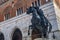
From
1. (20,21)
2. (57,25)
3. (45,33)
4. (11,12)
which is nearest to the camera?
(45,33)

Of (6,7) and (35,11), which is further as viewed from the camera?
(6,7)

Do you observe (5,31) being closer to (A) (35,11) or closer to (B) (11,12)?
(B) (11,12)

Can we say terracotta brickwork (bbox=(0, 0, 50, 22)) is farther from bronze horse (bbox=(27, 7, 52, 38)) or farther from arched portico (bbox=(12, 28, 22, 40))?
bronze horse (bbox=(27, 7, 52, 38))

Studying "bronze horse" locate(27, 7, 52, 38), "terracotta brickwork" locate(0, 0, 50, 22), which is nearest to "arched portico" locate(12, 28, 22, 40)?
"terracotta brickwork" locate(0, 0, 50, 22)

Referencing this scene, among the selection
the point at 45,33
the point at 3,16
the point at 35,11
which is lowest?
the point at 45,33

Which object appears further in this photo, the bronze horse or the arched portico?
the arched portico

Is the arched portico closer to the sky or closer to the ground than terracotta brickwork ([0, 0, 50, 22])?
closer to the ground

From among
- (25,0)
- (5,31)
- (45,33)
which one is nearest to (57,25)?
(45,33)

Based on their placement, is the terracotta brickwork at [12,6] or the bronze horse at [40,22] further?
the terracotta brickwork at [12,6]

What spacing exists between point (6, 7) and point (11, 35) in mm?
2999

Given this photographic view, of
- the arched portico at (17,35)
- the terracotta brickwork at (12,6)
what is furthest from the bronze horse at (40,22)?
the arched portico at (17,35)

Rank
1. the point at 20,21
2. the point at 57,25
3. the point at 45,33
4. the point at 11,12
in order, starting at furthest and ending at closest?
the point at 11,12, the point at 20,21, the point at 57,25, the point at 45,33

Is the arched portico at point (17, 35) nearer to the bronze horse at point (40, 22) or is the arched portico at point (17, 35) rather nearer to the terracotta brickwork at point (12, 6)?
the terracotta brickwork at point (12, 6)

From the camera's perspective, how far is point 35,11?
1465cm
